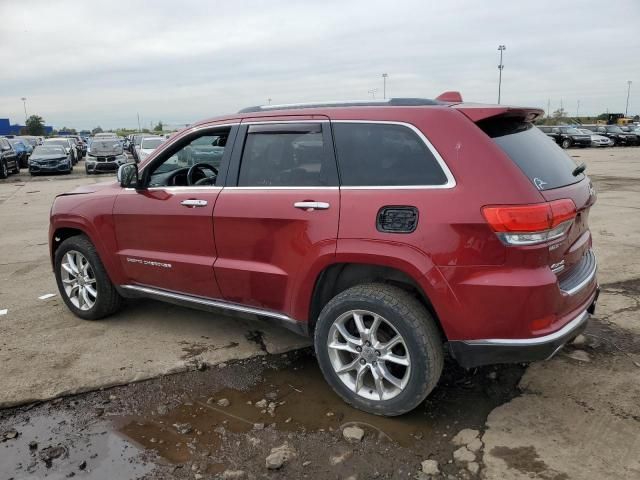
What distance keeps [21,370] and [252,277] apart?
6.22 feet

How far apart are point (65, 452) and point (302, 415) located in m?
1.34

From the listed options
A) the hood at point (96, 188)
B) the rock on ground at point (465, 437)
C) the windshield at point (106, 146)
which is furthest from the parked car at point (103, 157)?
the rock on ground at point (465, 437)

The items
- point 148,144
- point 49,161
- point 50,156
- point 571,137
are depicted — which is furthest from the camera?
point 571,137

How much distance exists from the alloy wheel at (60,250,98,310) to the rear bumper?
333 centimetres

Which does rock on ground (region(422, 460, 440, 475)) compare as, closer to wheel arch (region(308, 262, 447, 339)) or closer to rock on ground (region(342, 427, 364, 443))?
rock on ground (region(342, 427, 364, 443))

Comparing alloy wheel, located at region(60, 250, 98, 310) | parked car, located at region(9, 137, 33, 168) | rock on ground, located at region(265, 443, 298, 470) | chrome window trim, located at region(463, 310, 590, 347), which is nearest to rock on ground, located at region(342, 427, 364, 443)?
rock on ground, located at region(265, 443, 298, 470)

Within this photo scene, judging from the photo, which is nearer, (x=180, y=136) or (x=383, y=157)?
(x=383, y=157)

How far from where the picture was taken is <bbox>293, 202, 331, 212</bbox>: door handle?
10.5 ft

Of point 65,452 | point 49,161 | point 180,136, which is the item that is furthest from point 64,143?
point 65,452

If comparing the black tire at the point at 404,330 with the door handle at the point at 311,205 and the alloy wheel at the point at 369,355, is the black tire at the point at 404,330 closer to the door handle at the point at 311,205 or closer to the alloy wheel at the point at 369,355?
the alloy wheel at the point at 369,355

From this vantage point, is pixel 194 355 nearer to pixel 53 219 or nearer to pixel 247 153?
pixel 247 153

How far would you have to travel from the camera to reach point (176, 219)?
3.98 m

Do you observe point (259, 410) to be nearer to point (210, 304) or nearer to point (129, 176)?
point (210, 304)

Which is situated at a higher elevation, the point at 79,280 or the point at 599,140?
the point at 79,280
